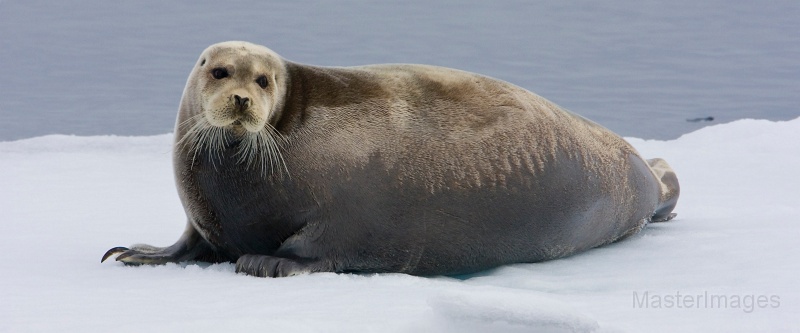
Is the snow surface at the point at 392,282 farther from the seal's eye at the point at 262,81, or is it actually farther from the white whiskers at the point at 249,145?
the seal's eye at the point at 262,81

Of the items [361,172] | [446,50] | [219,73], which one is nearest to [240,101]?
[219,73]

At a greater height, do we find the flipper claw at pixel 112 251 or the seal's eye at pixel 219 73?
the seal's eye at pixel 219 73

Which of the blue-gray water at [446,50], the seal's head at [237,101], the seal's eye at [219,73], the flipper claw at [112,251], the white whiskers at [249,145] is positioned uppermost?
the seal's eye at [219,73]

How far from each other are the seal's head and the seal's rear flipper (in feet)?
7.01

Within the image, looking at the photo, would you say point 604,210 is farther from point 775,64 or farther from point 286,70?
point 775,64

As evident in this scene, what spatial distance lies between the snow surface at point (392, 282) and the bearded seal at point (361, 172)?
0.13 m

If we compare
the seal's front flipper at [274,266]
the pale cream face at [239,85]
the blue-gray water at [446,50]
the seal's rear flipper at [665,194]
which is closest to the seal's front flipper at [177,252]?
the seal's front flipper at [274,266]

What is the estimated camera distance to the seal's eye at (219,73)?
4.36 metres

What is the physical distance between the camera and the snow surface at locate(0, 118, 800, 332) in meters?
3.18

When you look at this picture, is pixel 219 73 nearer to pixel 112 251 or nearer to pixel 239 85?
pixel 239 85

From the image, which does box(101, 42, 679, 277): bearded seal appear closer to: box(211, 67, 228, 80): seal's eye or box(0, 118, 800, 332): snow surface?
box(211, 67, 228, 80): seal's eye

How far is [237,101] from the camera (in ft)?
13.8

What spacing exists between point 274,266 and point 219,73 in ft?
2.55

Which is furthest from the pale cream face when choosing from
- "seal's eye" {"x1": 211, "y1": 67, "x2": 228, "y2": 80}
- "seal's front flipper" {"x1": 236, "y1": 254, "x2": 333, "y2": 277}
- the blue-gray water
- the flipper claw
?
the blue-gray water
